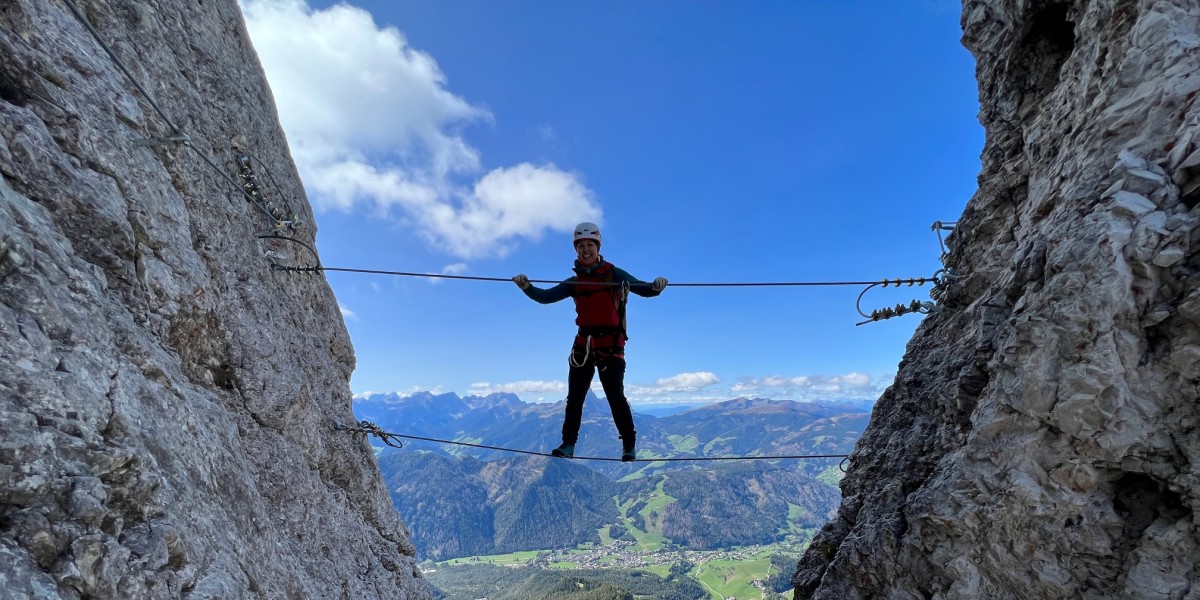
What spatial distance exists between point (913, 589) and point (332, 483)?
950 cm

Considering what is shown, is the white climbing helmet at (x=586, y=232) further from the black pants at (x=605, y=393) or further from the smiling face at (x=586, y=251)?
the black pants at (x=605, y=393)

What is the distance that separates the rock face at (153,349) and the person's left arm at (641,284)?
5446mm

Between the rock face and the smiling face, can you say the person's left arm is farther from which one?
the rock face

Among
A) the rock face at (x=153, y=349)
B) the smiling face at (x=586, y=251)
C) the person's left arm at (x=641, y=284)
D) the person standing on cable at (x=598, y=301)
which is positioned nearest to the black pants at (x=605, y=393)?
the person standing on cable at (x=598, y=301)

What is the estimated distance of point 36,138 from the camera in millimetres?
4426

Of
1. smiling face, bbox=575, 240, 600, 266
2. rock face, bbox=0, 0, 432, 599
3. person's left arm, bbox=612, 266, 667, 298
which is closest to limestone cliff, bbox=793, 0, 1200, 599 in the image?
person's left arm, bbox=612, 266, 667, 298

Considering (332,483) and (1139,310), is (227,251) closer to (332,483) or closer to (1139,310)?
(332,483)

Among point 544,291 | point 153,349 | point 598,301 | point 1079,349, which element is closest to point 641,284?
point 598,301

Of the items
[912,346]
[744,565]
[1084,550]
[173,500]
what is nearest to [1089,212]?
[1084,550]

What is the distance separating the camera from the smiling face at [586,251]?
8641mm

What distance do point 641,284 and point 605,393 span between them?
189 cm

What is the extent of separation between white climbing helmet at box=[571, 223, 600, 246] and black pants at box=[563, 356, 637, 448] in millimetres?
2027

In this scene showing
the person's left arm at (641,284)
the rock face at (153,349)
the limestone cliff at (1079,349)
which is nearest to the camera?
the rock face at (153,349)

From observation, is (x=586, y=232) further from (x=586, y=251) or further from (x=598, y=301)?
(x=598, y=301)
